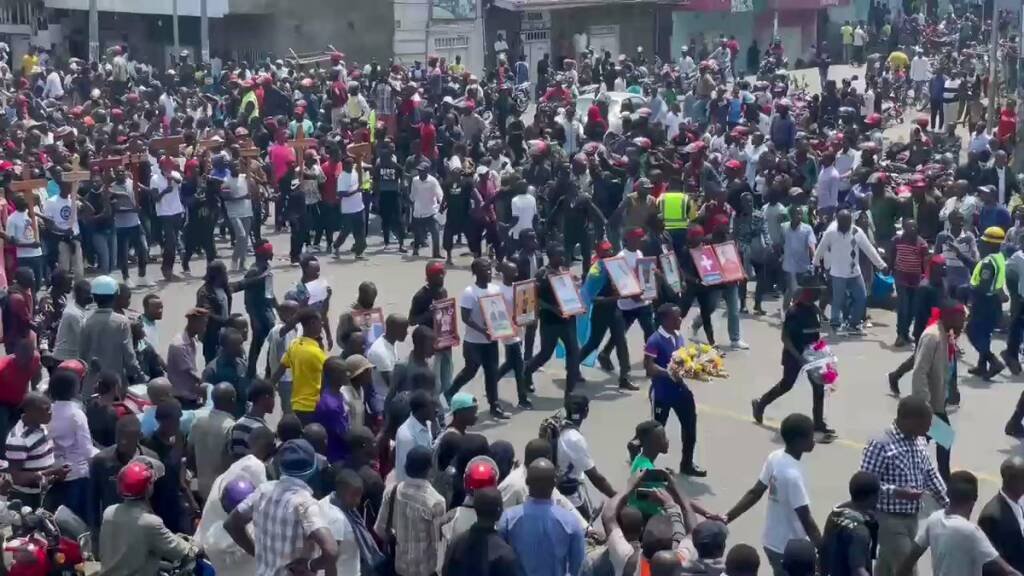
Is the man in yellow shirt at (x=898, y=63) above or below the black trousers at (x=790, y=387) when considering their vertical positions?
above

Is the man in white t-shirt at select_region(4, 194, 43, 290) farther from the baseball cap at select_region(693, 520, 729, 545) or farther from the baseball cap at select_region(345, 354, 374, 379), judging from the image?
the baseball cap at select_region(693, 520, 729, 545)

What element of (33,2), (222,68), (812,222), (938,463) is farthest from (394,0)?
(938,463)

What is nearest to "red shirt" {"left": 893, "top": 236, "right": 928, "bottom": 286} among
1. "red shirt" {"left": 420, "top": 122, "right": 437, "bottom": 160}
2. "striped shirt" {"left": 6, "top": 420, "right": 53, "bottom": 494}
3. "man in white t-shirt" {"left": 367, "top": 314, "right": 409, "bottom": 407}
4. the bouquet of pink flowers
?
the bouquet of pink flowers

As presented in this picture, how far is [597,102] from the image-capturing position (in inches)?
1128

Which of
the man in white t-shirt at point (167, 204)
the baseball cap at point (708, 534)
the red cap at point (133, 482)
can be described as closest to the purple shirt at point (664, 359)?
the baseball cap at point (708, 534)

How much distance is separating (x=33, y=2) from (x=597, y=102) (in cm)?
1709

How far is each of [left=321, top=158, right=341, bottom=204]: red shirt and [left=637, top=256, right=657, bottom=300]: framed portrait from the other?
6138 mm

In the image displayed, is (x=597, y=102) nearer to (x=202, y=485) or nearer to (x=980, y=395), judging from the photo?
(x=980, y=395)

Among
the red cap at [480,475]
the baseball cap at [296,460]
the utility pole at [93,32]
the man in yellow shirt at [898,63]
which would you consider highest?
the utility pole at [93,32]

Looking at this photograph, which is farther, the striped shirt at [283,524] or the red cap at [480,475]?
the red cap at [480,475]

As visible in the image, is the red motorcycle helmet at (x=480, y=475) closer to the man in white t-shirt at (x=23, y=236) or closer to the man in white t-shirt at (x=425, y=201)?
the man in white t-shirt at (x=23, y=236)

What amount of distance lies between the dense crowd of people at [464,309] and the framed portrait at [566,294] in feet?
0.11

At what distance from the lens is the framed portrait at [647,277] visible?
1528 centimetres

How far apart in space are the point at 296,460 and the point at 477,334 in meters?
5.77
